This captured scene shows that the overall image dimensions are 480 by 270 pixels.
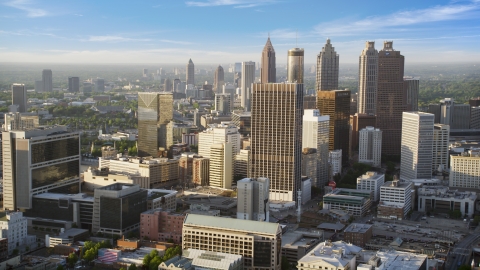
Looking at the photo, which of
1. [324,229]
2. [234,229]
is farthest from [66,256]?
[324,229]

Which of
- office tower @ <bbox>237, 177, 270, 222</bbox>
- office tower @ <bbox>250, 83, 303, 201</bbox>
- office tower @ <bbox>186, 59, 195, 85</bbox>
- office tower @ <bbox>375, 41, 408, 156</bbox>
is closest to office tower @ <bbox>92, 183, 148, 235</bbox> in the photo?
office tower @ <bbox>237, 177, 270, 222</bbox>

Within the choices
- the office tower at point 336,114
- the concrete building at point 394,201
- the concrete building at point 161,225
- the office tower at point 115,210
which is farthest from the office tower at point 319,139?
the office tower at point 115,210

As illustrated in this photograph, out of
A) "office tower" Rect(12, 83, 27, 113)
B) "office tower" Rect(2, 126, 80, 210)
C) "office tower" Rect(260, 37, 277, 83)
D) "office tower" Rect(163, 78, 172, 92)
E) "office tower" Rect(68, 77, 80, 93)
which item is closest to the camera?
"office tower" Rect(2, 126, 80, 210)

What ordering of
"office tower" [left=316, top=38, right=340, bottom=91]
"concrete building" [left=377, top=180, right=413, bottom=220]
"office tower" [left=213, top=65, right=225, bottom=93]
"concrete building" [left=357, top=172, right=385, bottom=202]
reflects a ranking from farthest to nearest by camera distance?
"office tower" [left=213, top=65, right=225, bottom=93], "office tower" [left=316, top=38, right=340, bottom=91], "concrete building" [left=357, top=172, right=385, bottom=202], "concrete building" [left=377, top=180, right=413, bottom=220]

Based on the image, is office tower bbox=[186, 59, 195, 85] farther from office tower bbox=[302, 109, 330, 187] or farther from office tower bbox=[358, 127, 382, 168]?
office tower bbox=[302, 109, 330, 187]

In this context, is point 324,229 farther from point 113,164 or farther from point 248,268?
point 113,164

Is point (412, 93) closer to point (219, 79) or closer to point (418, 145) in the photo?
point (418, 145)

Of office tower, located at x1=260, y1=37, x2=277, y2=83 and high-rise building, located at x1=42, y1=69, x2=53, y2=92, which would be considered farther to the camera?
office tower, located at x1=260, y1=37, x2=277, y2=83

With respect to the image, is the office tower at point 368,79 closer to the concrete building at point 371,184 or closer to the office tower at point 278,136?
the concrete building at point 371,184
